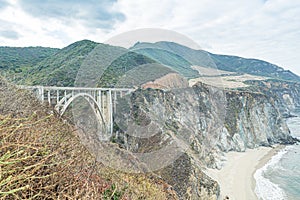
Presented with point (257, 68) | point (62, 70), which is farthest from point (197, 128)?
point (257, 68)

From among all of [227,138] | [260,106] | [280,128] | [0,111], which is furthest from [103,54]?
[0,111]

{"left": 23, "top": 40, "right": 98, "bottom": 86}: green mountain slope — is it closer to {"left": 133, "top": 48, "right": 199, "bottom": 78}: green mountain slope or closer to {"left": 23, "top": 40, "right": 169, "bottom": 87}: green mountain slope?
{"left": 23, "top": 40, "right": 169, "bottom": 87}: green mountain slope

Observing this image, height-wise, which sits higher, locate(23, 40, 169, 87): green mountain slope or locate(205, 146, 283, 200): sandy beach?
locate(23, 40, 169, 87): green mountain slope

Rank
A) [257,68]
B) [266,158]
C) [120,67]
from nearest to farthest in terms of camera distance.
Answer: [266,158] < [120,67] < [257,68]

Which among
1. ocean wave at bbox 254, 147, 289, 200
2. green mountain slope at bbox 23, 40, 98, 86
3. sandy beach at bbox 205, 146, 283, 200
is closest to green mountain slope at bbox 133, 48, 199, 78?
green mountain slope at bbox 23, 40, 98, 86

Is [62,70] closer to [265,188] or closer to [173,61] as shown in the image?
[173,61]

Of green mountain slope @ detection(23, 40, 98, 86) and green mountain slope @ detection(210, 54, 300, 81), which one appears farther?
green mountain slope @ detection(210, 54, 300, 81)

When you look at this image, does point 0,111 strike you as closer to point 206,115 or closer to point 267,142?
point 206,115
